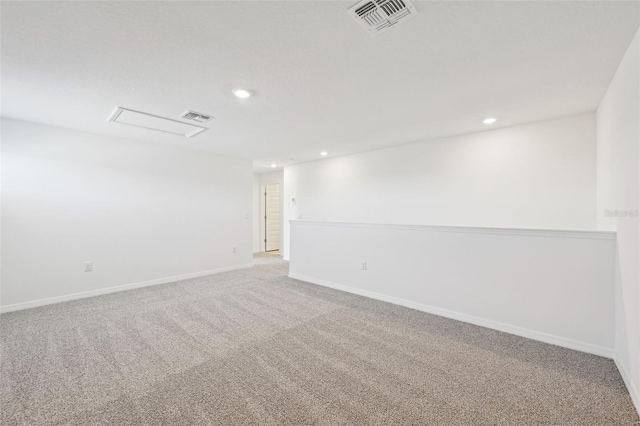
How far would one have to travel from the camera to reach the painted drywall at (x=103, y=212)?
11.6 ft

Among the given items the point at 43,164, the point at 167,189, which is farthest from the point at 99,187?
the point at 167,189

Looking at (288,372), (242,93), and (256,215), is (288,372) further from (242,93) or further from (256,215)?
(256,215)

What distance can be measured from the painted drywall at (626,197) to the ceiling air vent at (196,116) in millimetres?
3814

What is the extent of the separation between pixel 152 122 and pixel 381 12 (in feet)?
10.5

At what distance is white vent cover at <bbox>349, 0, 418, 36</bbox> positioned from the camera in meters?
1.54

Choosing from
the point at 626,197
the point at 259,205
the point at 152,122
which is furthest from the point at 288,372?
the point at 259,205

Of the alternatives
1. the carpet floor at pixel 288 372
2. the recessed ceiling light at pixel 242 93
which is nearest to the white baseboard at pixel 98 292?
the carpet floor at pixel 288 372

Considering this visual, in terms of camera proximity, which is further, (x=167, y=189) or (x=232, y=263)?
(x=232, y=263)

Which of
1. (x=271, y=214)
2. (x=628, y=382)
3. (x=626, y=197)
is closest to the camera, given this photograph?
(x=628, y=382)

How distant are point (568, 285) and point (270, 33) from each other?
10.8 ft

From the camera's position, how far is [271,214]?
840 centimetres

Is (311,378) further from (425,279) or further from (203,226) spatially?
(203,226)

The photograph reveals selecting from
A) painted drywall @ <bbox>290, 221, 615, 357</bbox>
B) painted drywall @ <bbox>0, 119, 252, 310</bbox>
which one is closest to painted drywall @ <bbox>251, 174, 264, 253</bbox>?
painted drywall @ <bbox>0, 119, 252, 310</bbox>

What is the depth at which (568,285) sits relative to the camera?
8.43 feet
